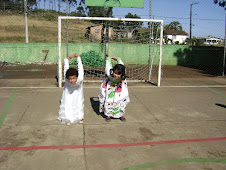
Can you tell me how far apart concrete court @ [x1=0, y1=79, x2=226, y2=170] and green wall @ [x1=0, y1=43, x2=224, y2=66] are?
931 centimetres

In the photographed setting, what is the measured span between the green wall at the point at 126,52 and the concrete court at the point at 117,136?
9.31m

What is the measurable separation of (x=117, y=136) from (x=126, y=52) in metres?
13.0

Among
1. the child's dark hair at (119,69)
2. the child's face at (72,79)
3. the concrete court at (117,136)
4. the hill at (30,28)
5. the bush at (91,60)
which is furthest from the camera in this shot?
the hill at (30,28)

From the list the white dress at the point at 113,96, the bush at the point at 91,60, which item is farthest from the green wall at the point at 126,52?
the white dress at the point at 113,96

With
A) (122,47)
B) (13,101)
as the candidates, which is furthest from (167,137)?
(122,47)

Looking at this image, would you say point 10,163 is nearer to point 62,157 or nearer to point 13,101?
point 62,157

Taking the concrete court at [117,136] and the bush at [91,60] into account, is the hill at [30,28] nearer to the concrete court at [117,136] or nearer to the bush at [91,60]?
the bush at [91,60]

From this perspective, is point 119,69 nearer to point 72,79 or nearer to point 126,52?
point 72,79

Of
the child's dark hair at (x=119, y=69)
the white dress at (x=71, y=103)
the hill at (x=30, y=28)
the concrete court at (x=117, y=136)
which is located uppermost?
the hill at (x=30, y=28)

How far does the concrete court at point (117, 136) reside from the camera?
3482 millimetres

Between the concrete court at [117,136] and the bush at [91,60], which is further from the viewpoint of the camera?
the bush at [91,60]

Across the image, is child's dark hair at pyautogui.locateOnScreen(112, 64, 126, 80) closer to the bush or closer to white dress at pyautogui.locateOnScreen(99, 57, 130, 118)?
white dress at pyautogui.locateOnScreen(99, 57, 130, 118)

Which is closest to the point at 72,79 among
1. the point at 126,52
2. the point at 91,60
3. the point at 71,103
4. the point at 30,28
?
the point at 71,103

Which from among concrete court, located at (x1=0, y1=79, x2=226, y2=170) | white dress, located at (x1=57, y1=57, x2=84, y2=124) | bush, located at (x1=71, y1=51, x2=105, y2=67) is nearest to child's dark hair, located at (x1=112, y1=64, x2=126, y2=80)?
white dress, located at (x1=57, y1=57, x2=84, y2=124)
